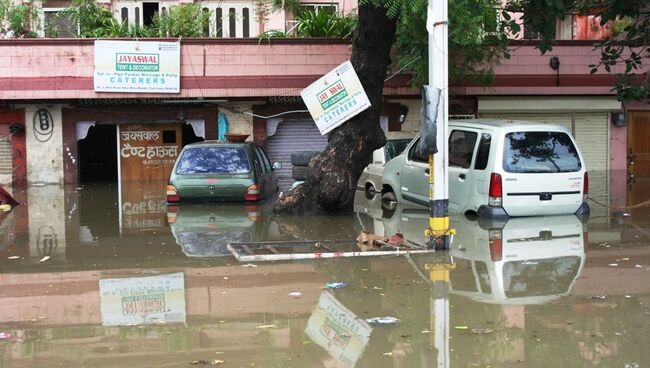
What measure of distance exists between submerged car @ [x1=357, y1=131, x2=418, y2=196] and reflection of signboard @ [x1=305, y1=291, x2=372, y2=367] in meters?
9.44

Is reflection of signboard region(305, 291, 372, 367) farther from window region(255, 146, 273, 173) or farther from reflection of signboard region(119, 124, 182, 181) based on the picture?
reflection of signboard region(119, 124, 182, 181)

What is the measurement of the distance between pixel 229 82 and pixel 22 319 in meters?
14.4

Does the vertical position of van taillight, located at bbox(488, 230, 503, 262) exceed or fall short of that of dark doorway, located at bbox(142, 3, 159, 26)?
it falls short

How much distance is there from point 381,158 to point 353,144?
3544mm

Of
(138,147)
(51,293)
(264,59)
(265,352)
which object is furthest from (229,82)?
(265,352)

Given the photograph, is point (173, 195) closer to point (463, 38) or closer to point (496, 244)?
point (463, 38)

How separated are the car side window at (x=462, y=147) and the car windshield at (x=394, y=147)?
12.2 ft

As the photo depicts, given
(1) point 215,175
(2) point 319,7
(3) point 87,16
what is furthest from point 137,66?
(1) point 215,175

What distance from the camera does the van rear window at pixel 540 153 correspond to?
37.4 ft

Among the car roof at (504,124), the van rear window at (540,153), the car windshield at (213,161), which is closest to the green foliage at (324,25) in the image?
the car windshield at (213,161)

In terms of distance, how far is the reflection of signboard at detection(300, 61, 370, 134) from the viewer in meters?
12.4

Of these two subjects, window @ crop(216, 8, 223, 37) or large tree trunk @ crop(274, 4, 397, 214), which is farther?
window @ crop(216, 8, 223, 37)

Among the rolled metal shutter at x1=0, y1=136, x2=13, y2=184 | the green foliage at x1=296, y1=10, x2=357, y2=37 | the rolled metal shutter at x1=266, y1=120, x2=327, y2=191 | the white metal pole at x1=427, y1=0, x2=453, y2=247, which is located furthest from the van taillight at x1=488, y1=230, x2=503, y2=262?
the rolled metal shutter at x1=0, y1=136, x2=13, y2=184

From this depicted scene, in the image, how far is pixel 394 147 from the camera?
16578 mm
